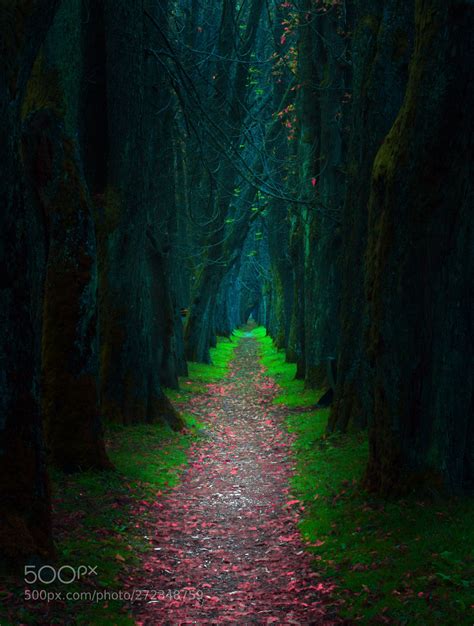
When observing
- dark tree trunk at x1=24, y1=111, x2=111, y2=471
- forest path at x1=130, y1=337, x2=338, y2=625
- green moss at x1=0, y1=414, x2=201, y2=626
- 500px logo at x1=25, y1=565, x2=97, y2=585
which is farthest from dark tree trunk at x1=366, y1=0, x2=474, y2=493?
dark tree trunk at x1=24, y1=111, x2=111, y2=471

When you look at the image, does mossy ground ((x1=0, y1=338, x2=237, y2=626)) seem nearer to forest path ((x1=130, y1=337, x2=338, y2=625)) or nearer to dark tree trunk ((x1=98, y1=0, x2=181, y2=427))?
forest path ((x1=130, y1=337, x2=338, y2=625))

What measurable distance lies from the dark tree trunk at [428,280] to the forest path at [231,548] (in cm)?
154

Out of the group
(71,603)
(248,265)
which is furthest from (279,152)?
(248,265)

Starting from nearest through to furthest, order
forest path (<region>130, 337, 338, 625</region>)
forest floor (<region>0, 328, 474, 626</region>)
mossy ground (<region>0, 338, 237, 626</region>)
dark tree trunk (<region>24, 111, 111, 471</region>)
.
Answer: mossy ground (<region>0, 338, 237, 626</region>)
forest floor (<region>0, 328, 474, 626</region>)
forest path (<region>130, 337, 338, 625</region>)
dark tree trunk (<region>24, 111, 111, 471</region>)

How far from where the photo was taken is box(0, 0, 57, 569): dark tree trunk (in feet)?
13.6

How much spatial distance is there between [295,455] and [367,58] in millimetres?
6449

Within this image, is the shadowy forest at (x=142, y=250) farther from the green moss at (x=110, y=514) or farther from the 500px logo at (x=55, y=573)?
the green moss at (x=110, y=514)

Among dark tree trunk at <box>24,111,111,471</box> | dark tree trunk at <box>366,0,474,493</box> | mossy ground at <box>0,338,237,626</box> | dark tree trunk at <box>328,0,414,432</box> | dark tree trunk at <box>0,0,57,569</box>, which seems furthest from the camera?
dark tree trunk at <box>328,0,414,432</box>

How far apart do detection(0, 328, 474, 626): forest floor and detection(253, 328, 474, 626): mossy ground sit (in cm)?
1

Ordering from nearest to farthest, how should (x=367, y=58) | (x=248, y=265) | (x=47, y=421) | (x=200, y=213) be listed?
1. (x=47, y=421)
2. (x=367, y=58)
3. (x=200, y=213)
4. (x=248, y=265)

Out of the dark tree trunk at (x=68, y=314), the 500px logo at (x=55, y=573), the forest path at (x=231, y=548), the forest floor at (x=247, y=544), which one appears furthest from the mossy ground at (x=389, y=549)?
the dark tree trunk at (x=68, y=314)

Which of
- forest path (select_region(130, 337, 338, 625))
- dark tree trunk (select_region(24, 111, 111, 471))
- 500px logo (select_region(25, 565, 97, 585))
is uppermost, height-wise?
dark tree trunk (select_region(24, 111, 111, 471))

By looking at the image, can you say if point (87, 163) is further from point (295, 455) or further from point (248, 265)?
point (248, 265)

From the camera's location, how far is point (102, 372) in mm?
10758
